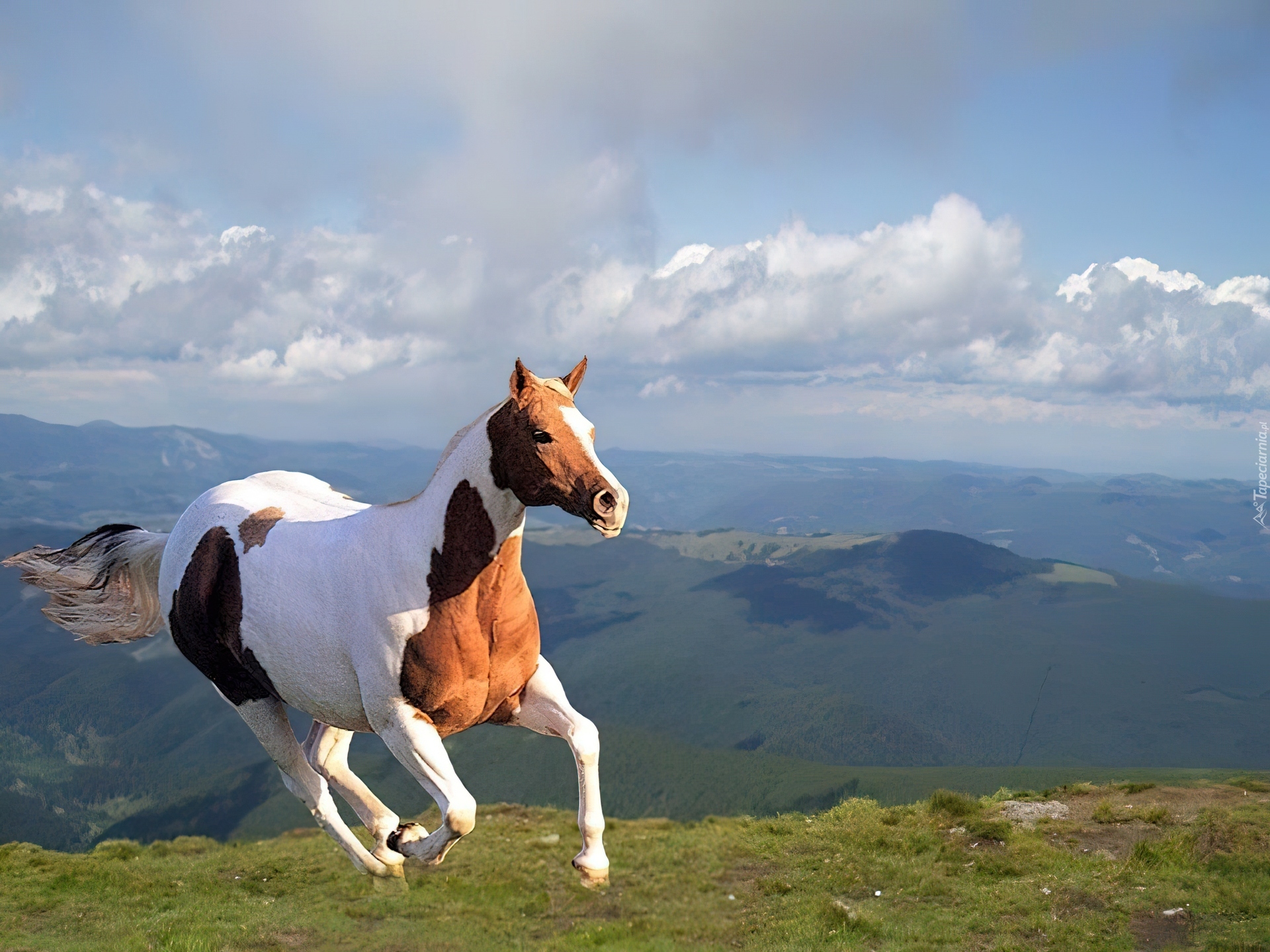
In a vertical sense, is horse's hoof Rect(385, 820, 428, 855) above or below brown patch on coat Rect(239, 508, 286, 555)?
below

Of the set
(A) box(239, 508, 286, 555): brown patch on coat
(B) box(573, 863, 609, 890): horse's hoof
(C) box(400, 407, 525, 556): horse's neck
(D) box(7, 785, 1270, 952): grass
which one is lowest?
(D) box(7, 785, 1270, 952): grass

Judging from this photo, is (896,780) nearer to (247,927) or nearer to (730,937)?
(730,937)

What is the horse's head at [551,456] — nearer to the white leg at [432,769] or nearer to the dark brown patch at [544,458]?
the dark brown patch at [544,458]

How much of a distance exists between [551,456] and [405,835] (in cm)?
267

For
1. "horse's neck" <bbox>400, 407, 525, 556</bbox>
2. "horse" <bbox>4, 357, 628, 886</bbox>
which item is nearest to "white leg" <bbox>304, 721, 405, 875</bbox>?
"horse" <bbox>4, 357, 628, 886</bbox>

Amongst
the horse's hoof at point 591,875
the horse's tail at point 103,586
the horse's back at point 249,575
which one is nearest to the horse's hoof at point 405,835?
the horse's back at point 249,575

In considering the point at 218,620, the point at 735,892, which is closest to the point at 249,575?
the point at 218,620

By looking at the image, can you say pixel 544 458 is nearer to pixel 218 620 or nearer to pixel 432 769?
pixel 432 769

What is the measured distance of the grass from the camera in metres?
7.36

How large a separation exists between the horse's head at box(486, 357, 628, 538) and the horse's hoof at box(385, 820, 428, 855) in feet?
7.47

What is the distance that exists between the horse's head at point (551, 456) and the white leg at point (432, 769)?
4.93 feet

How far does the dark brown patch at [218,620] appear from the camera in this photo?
503 cm

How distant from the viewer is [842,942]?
7.48m

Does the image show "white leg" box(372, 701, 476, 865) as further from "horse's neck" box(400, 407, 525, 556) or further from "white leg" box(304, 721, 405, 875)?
"horse's neck" box(400, 407, 525, 556)
